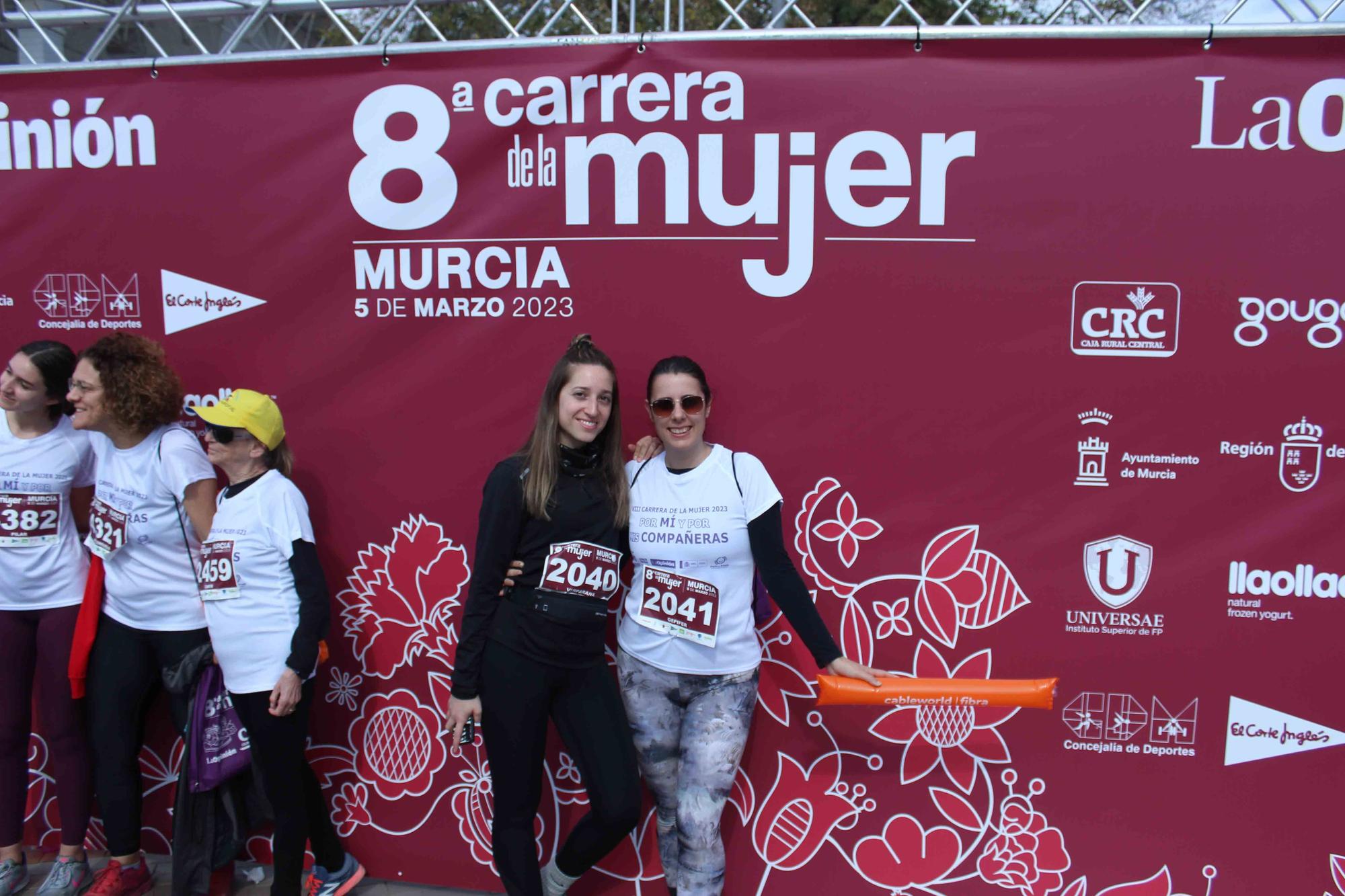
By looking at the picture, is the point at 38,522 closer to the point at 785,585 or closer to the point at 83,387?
→ the point at 83,387

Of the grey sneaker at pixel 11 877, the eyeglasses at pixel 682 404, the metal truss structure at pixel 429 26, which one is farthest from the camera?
the grey sneaker at pixel 11 877

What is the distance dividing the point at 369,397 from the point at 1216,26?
2766 mm

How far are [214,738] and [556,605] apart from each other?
1257 mm

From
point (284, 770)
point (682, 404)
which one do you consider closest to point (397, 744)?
point (284, 770)

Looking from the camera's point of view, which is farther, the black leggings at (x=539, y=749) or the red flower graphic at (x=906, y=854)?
the red flower graphic at (x=906, y=854)

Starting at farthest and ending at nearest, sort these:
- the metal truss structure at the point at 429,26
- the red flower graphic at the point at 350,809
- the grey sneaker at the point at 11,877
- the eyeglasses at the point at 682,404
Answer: the red flower graphic at the point at 350,809 → the grey sneaker at the point at 11,877 → the metal truss structure at the point at 429,26 → the eyeglasses at the point at 682,404

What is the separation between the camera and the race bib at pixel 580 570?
250 cm

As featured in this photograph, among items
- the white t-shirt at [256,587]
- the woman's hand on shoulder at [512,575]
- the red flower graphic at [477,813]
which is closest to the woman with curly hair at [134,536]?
the white t-shirt at [256,587]

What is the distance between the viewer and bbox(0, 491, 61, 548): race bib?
293 cm

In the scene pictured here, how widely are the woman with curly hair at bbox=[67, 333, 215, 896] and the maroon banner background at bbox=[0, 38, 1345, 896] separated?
0.98 ft

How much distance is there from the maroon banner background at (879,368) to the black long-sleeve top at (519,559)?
18.4 inches

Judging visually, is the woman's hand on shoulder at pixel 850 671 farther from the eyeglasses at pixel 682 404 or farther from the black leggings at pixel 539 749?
the eyeglasses at pixel 682 404

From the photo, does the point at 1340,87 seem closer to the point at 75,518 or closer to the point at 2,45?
the point at 75,518

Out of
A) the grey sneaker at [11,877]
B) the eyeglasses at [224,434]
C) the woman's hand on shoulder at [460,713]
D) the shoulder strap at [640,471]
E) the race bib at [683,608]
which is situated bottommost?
the grey sneaker at [11,877]
